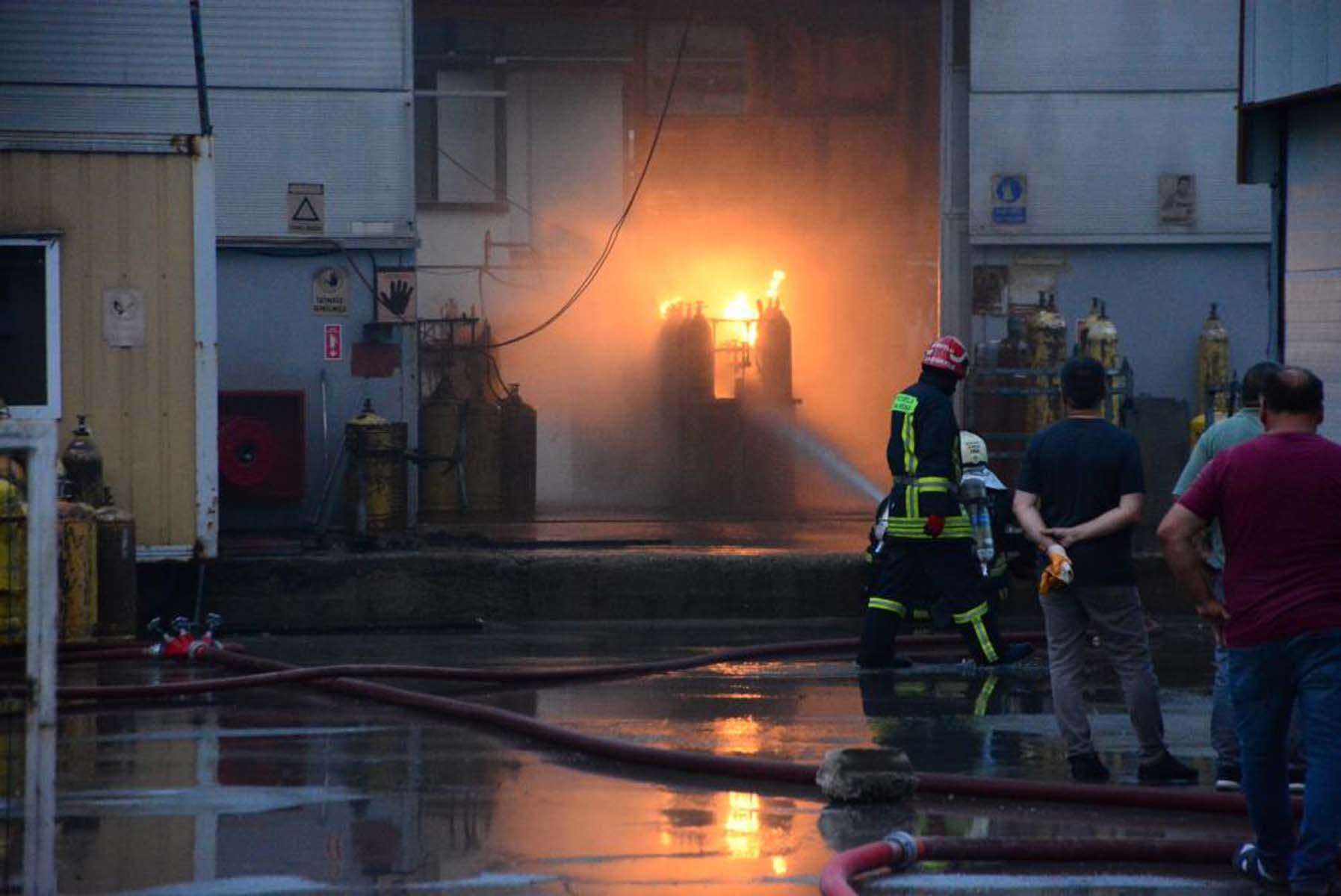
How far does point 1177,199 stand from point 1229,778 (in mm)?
11080

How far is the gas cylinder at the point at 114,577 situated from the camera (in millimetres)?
11906

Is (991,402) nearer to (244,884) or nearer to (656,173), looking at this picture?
(656,173)

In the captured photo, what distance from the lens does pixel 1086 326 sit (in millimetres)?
17109

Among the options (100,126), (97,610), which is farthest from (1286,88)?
(100,126)

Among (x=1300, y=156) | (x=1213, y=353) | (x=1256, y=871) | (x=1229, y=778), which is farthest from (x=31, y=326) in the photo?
(x=1213, y=353)

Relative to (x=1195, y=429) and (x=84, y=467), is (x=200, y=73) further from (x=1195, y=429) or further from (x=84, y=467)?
(x=1195, y=429)

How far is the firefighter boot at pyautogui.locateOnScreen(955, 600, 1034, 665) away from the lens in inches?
425

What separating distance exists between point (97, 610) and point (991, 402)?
8654 mm

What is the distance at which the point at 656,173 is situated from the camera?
80.8 feet

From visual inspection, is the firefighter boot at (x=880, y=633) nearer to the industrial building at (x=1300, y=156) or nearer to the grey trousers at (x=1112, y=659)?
the industrial building at (x=1300, y=156)

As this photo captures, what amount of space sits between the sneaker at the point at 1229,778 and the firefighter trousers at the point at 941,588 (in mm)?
3351

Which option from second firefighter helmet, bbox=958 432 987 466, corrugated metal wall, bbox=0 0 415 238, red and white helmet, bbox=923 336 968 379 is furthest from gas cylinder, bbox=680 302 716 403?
red and white helmet, bbox=923 336 968 379

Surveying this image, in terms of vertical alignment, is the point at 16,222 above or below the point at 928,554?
above

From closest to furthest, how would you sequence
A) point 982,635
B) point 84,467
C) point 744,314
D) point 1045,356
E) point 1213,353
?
point 982,635 < point 84,467 < point 1045,356 < point 1213,353 < point 744,314
